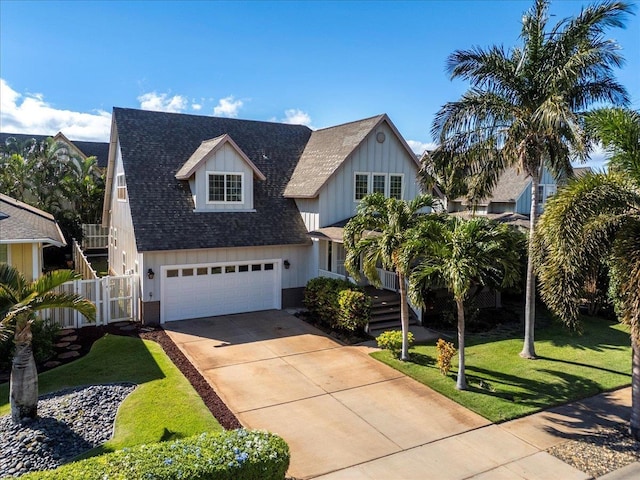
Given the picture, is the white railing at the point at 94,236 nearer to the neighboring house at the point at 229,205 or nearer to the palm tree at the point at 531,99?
the neighboring house at the point at 229,205

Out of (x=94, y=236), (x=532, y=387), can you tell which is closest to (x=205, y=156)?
(x=532, y=387)

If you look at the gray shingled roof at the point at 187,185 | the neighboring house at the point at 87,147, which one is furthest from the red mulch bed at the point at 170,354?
the neighboring house at the point at 87,147

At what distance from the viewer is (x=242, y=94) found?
70.5 ft

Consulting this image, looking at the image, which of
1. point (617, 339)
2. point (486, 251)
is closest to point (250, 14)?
point (486, 251)

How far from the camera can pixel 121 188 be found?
20.4 meters

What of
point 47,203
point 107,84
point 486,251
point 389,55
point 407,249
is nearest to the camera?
point 486,251

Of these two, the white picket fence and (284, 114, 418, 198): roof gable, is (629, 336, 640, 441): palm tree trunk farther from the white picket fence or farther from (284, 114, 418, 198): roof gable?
the white picket fence

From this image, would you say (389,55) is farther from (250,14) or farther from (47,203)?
(47,203)

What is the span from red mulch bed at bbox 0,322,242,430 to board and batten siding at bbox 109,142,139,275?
2.95 meters

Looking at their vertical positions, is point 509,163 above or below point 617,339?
above

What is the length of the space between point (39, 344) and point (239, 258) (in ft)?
24.9

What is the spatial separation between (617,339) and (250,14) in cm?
1749

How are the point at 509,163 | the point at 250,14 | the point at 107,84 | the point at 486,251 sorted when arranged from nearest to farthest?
the point at 486,251 < the point at 509,163 < the point at 250,14 < the point at 107,84

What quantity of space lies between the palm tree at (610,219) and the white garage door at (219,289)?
11979 millimetres
